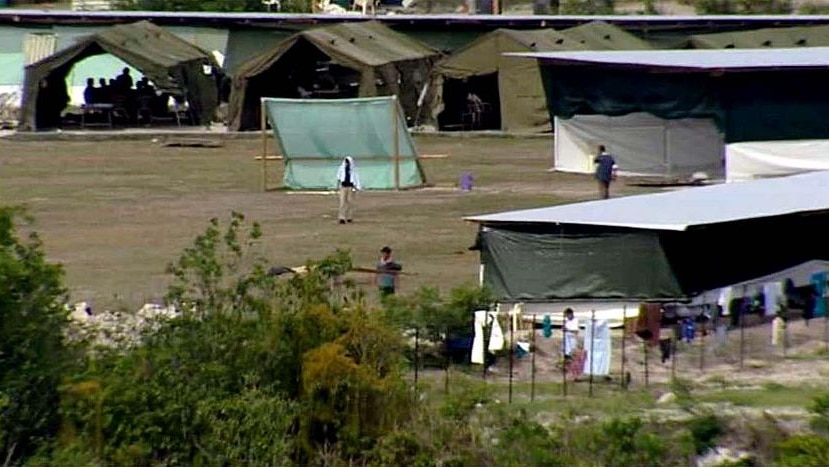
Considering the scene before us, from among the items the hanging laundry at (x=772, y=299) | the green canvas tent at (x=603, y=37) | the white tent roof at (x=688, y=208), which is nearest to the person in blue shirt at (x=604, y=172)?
the white tent roof at (x=688, y=208)

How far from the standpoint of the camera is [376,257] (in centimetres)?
2691

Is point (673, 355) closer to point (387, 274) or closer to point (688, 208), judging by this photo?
point (688, 208)

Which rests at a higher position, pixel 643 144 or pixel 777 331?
pixel 643 144

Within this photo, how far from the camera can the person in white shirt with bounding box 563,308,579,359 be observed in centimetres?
2037

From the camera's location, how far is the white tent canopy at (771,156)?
120 ft

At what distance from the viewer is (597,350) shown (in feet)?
65.3

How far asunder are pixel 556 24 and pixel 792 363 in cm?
3571

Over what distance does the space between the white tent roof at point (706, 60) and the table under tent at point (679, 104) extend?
0.02m

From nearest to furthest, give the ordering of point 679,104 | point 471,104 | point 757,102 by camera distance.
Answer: point 757,102, point 679,104, point 471,104

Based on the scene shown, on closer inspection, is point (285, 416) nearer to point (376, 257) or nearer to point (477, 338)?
point (477, 338)

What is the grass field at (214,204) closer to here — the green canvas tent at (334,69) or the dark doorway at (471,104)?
the green canvas tent at (334,69)

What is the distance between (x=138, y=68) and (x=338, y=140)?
1570cm

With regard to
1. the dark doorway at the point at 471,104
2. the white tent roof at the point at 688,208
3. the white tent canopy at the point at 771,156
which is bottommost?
the white tent roof at the point at 688,208

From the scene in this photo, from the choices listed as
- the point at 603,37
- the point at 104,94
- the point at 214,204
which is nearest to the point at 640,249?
the point at 214,204
